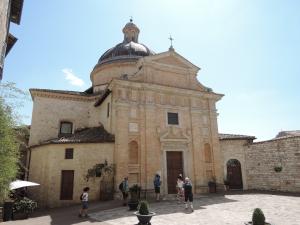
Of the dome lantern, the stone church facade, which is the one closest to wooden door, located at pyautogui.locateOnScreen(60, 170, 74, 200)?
the stone church facade

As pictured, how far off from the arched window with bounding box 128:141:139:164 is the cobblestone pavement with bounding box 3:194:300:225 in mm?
3561

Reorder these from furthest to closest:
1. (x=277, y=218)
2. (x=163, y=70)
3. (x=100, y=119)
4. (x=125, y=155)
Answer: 1. (x=100, y=119)
2. (x=163, y=70)
3. (x=125, y=155)
4. (x=277, y=218)

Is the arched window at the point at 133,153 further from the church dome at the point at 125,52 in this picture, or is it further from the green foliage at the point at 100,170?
the church dome at the point at 125,52

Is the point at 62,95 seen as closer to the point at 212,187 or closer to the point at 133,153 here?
the point at 133,153

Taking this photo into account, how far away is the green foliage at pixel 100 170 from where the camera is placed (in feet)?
55.1

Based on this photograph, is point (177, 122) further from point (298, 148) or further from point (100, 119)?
point (298, 148)

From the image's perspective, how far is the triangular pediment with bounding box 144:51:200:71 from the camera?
68.6 ft

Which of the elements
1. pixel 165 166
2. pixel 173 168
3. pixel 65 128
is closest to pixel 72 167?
pixel 165 166

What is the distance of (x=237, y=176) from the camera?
73.9 ft

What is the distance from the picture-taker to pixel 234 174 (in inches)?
887

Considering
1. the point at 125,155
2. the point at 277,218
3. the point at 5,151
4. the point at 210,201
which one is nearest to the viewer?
the point at 5,151

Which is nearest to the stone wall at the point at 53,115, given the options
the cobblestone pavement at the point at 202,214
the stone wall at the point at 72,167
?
the stone wall at the point at 72,167

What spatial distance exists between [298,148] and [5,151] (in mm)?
19222

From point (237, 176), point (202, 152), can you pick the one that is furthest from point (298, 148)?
point (202, 152)
